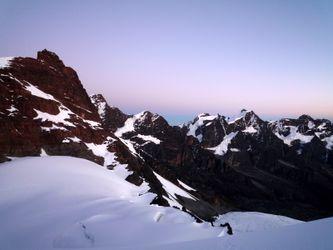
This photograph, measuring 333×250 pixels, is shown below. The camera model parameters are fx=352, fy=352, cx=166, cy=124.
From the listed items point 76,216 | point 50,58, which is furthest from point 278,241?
point 50,58

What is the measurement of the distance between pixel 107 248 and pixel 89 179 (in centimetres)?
2796

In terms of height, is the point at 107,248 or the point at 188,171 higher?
the point at 107,248

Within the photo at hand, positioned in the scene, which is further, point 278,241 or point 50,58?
point 50,58

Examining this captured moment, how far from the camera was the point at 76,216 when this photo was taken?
3042 centimetres

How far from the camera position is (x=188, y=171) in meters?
188

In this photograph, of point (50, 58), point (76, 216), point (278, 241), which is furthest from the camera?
point (50, 58)

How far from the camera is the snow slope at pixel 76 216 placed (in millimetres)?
25375

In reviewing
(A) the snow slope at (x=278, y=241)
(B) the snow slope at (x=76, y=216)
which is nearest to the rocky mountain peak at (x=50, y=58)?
(B) the snow slope at (x=76, y=216)

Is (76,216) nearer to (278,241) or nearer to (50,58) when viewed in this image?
(278,241)

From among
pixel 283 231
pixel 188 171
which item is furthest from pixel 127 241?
pixel 188 171

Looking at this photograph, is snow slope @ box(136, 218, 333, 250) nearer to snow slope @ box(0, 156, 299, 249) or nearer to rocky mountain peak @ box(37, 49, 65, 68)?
snow slope @ box(0, 156, 299, 249)

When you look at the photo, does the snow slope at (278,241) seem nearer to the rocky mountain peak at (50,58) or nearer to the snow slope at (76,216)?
the snow slope at (76,216)

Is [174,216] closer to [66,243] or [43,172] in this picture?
[66,243]

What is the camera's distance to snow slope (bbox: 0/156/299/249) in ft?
83.3
